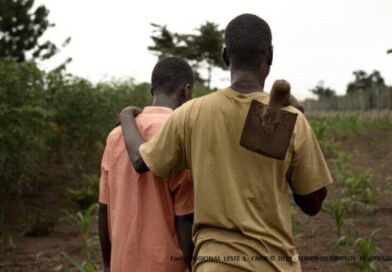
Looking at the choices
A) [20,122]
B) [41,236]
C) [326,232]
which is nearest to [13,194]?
[41,236]

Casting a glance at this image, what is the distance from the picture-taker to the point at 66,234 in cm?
666

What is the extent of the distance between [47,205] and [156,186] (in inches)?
248

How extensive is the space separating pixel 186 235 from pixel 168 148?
36cm

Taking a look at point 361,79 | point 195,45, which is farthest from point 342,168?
point 361,79

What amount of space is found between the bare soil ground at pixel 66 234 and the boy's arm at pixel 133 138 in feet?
8.80

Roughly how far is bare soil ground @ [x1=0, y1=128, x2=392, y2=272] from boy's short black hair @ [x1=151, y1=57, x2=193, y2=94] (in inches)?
101

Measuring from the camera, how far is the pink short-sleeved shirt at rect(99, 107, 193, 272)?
86.0 inches

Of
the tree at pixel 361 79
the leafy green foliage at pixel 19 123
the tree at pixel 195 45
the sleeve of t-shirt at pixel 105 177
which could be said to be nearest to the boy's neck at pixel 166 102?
the sleeve of t-shirt at pixel 105 177

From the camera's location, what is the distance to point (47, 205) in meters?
8.19

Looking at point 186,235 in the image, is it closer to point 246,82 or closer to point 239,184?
point 239,184

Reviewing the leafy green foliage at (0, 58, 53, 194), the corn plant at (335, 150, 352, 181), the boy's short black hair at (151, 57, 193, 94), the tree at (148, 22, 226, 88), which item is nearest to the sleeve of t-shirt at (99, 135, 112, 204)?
the boy's short black hair at (151, 57, 193, 94)

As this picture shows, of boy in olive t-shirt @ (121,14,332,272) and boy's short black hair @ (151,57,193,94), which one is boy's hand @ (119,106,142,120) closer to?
boy's short black hair @ (151,57,193,94)

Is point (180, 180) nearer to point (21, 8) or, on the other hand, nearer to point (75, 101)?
point (75, 101)

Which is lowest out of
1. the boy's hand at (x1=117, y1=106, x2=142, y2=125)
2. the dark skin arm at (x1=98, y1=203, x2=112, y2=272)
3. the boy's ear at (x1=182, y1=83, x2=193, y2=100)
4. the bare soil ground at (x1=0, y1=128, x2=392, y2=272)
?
the bare soil ground at (x1=0, y1=128, x2=392, y2=272)
